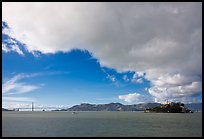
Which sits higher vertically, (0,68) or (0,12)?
(0,12)

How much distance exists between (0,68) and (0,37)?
6.03 feet

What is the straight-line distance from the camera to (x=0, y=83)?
42.8ft

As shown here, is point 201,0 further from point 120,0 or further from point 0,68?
point 0,68

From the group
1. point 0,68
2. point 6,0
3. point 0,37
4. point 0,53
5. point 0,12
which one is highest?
point 6,0

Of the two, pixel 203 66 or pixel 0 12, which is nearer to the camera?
pixel 0 12

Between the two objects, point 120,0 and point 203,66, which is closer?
point 120,0

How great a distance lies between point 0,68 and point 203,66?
12.2 metres

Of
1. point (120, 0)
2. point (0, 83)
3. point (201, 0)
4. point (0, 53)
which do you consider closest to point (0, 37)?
point (0, 53)

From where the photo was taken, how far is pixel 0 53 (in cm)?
1288

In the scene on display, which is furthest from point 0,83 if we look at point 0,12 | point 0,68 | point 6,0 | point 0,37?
point 6,0

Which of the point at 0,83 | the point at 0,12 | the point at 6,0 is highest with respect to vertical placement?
the point at 6,0

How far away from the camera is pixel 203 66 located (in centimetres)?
1355

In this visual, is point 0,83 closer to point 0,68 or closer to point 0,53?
point 0,68

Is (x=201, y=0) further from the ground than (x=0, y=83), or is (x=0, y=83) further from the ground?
(x=201, y=0)
